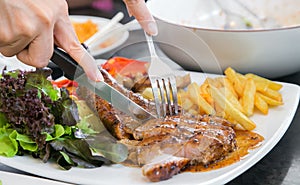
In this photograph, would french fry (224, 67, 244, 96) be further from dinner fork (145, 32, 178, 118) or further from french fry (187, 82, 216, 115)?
dinner fork (145, 32, 178, 118)

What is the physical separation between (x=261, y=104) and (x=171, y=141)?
1.58 ft

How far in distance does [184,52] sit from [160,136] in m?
0.68

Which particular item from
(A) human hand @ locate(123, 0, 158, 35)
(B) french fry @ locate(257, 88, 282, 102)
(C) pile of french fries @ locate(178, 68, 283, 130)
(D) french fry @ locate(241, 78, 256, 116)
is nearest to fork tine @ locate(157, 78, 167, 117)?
(C) pile of french fries @ locate(178, 68, 283, 130)

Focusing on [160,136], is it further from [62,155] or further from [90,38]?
[90,38]

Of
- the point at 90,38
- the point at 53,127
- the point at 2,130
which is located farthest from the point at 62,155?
the point at 90,38

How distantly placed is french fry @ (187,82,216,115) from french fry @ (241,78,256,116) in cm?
14

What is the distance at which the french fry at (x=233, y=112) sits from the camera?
1.92 metres

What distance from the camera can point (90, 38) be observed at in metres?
2.69

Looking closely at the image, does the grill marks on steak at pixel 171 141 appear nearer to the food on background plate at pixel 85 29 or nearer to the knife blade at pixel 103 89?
the knife blade at pixel 103 89

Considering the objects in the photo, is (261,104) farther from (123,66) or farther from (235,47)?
(123,66)

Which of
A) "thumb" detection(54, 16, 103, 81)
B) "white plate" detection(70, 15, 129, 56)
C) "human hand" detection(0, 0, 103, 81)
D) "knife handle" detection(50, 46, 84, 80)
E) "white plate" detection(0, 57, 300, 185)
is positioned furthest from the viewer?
"white plate" detection(70, 15, 129, 56)

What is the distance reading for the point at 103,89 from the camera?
1.85m

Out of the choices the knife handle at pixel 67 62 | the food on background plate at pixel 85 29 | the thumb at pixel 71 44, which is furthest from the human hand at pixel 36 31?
the food on background plate at pixel 85 29

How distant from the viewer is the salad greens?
1773 millimetres
